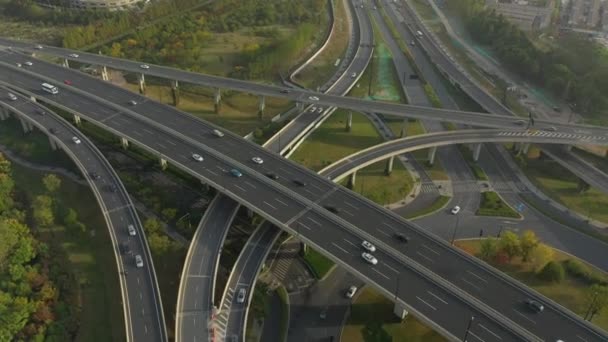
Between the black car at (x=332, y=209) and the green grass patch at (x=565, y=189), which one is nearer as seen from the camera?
the black car at (x=332, y=209)

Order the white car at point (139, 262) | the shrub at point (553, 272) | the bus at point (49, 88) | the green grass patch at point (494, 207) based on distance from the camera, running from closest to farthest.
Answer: the white car at point (139, 262) → the shrub at point (553, 272) → the green grass patch at point (494, 207) → the bus at point (49, 88)

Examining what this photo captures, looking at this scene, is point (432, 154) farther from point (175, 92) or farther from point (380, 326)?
point (175, 92)

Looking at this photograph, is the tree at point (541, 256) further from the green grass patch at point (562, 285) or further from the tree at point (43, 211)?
the tree at point (43, 211)

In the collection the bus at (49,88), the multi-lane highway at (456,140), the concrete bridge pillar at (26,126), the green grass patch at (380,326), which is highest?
the bus at (49,88)

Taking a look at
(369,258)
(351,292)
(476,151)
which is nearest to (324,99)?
(476,151)

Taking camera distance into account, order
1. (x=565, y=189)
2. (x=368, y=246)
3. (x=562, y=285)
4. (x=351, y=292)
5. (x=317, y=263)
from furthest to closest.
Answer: (x=565, y=189) → (x=317, y=263) → (x=562, y=285) → (x=351, y=292) → (x=368, y=246)

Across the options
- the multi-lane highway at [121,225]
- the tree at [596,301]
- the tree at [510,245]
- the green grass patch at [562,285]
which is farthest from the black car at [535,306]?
the multi-lane highway at [121,225]

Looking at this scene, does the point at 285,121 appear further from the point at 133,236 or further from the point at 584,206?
the point at 584,206
